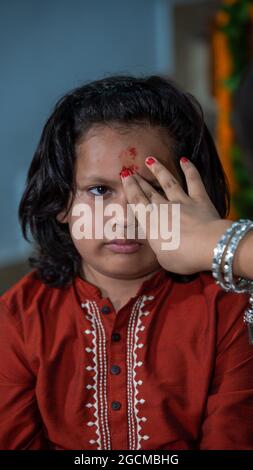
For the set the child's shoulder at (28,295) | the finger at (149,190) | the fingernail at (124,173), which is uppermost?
the fingernail at (124,173)

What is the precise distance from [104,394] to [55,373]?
0.11 metres

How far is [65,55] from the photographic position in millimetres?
3949

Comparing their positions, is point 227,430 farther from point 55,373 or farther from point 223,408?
point 55,373

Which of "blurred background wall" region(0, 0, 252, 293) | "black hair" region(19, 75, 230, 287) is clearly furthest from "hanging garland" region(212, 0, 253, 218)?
"black hair" region(19, 75, 230, 287)

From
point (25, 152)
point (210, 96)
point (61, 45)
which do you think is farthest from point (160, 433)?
point (210, 96)

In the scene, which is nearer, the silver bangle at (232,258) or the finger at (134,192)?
the silver bangle at (232,258)

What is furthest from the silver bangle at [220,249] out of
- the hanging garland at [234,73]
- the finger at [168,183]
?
the hanging garland at [234,73]

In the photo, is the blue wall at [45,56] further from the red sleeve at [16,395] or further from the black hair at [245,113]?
the black hair at [245,113]

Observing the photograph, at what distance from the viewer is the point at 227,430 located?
3.58 ft

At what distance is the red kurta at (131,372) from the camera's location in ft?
3.69

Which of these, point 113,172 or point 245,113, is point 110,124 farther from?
point 245,113

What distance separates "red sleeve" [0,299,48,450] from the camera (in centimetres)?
115

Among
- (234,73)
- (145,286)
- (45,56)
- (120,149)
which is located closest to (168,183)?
(120,149)

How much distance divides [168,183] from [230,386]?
422 mm
